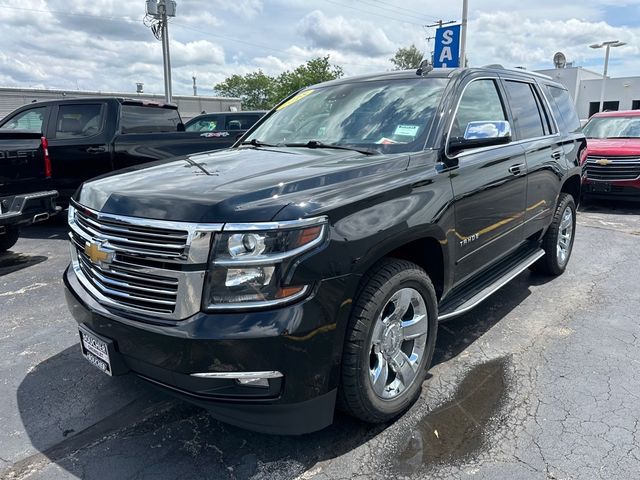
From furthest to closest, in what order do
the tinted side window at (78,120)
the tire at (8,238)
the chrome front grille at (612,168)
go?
the chrome front grille at (612,168)
the tinted side window at (78,120)
the tire at (8,238)

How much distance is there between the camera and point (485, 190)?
11.5 feet

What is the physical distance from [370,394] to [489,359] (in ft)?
4.64

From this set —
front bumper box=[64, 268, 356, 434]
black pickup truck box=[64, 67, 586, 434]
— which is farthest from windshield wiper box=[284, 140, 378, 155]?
front bumper box=[64, 268, 356, 434]

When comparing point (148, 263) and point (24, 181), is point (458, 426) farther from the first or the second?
point (24, 181)

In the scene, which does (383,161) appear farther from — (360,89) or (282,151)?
(360,89)

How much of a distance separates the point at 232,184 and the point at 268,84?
72.7m

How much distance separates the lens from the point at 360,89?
3783 mm

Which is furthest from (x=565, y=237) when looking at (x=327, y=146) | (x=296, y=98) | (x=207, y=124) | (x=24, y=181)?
(x=207, y=124)

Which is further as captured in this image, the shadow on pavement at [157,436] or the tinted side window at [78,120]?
the tinted side window at [78,120]

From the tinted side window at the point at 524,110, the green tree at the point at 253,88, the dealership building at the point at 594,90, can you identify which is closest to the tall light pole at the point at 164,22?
the tinted side window at the point at 524,110

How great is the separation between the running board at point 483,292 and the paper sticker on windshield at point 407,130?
115cm

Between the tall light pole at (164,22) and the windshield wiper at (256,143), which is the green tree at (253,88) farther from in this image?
the windshield wiper at (256,143)

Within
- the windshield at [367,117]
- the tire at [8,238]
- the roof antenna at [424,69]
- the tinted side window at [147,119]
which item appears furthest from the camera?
the tinted side window at [147,119]

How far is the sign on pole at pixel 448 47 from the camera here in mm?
13000
